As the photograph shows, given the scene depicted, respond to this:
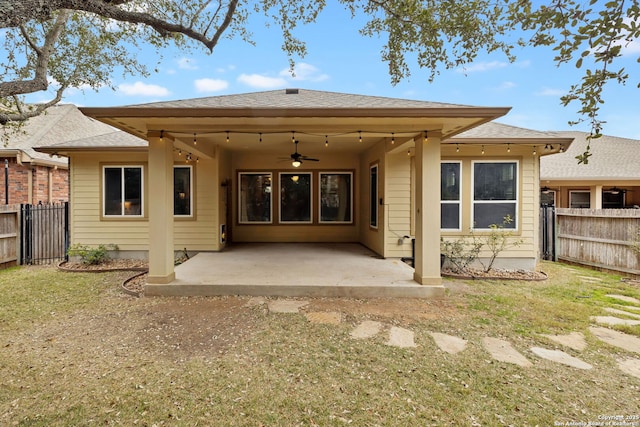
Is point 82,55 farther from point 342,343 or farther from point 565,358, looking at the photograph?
point 565,358

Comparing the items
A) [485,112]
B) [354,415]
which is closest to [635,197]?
[485,112]

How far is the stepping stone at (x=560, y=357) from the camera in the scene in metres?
2.95

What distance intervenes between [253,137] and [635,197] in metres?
15.1

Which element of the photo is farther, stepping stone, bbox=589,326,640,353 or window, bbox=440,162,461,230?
window, bbox=440,162,461,230

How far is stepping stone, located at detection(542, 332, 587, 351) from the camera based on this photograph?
333cm

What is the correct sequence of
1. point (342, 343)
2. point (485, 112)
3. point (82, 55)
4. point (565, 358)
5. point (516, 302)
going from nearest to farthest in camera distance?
point (565, 358) < point (342, 343) < point (485, 112) < point (516, 302) < point (82, 55)

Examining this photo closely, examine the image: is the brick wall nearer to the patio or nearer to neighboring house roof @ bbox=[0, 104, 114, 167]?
neighboring house roof @ bbox=[0, 104, 114, 167]

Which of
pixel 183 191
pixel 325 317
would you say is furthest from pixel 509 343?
pixel 183 191

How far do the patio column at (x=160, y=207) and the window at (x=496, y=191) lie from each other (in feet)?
19.9

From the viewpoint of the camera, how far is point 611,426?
7.06 feet

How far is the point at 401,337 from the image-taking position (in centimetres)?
351

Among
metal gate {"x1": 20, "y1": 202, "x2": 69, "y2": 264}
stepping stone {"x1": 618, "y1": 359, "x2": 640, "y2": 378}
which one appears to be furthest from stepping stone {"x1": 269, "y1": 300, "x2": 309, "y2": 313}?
metal gate {"x1": 20, "y1": 202, "x2": 69, "y2": 264}

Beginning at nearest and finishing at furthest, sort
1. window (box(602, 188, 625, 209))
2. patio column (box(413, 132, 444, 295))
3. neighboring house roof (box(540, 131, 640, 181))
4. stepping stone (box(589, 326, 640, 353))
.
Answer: stepping stone (box(589, 326, 640, 353))
patio column (box(413, 132, 444, 295))
neighboring house roof (box(540, 131, 640, 181))
window (box(602, 188, 625, 209))

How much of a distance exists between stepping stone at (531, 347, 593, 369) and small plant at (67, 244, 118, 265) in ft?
27.2
